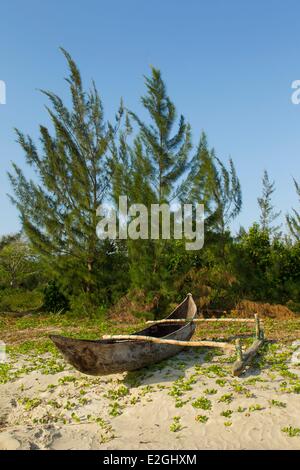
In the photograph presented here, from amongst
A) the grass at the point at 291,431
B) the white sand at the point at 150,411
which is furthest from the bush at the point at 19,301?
the grass at the point at 291,431

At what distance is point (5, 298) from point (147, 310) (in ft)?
27.7

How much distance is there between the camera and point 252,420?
6.81 m

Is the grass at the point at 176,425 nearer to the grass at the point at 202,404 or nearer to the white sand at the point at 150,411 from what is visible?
the white sand at the point at 150,411

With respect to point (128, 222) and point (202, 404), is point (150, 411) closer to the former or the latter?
point (202, 404)

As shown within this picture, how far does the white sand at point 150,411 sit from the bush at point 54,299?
10.3m

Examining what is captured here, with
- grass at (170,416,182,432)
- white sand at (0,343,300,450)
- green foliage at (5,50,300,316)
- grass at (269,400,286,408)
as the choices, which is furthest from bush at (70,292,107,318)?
grass at (269,400,286,408)

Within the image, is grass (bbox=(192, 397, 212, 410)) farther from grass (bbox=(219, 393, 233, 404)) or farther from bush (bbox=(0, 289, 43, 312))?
bush (bbox=(0, 289, 43, 312))

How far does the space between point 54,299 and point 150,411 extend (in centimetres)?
1361

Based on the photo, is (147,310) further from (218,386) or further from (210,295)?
(218,386)

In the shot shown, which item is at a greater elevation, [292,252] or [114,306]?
[292,252]

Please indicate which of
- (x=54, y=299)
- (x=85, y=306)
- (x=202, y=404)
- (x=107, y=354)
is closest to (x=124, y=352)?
(x=107, y=354)

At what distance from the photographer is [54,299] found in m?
20.5
